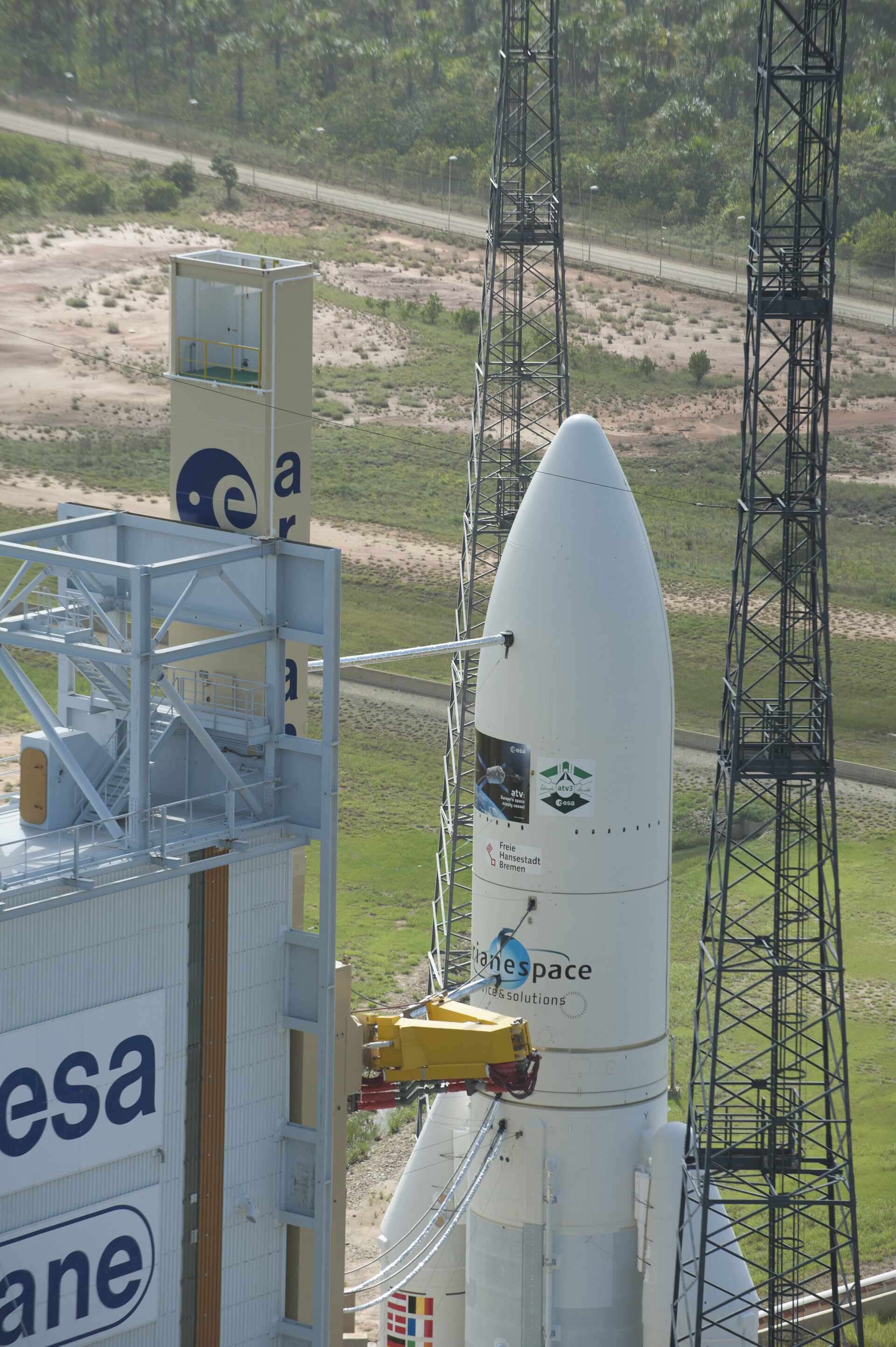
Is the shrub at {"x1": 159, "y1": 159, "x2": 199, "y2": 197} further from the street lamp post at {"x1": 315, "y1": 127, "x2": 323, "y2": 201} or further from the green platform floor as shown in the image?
the green platform floor

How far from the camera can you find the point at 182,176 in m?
116

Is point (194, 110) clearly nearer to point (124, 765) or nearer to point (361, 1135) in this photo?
point (361, 1135)

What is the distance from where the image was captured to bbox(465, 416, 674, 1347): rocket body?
99.7 ft

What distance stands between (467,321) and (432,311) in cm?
257

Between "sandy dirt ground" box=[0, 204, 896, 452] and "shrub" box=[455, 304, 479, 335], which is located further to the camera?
"shrub" box=[455, 304, 479, 335]

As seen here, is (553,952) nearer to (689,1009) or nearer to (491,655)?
(491,655)

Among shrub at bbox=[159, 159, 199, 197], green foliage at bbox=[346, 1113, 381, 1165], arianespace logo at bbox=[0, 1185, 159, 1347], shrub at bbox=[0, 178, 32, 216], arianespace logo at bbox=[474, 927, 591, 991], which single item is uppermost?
shrub at bbox=[159, 159, 199, 197]

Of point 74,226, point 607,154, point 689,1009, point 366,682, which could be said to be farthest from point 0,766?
point 607,154

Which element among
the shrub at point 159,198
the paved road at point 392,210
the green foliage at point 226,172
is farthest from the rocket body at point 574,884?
the green foliage at point 226,172

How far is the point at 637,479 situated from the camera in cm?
9500

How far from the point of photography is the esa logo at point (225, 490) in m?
29.5

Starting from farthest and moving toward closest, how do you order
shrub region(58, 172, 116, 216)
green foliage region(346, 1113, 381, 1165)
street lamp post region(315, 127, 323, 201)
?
street lamp post region(315, 127, 323, 201)
shrub region(58, 172, 116, 216)
green foliage region(346, 1113, 381, 1165)

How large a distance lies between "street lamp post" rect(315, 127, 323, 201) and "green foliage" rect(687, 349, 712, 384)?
1141 inches

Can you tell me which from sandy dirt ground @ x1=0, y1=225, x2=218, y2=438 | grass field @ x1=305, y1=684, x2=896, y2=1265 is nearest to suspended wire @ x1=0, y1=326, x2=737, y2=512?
sandy dirt ground @ x1=0, y1=225, x2=218, y2=438
